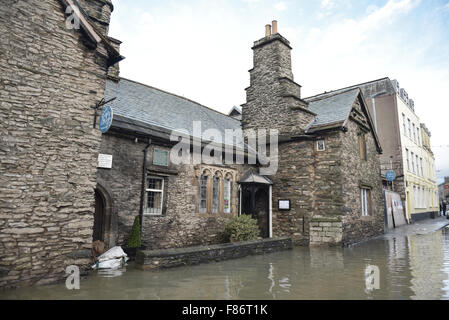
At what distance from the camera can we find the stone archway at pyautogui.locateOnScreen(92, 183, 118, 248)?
27.1 ft

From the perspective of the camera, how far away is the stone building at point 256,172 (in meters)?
8.95

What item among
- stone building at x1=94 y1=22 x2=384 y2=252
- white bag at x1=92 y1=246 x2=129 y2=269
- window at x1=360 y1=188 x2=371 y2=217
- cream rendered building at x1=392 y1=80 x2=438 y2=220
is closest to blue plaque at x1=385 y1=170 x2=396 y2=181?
cream rendered building at x1=392 y1=80 x2=438 y2=220

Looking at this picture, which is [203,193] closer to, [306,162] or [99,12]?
[306,162]

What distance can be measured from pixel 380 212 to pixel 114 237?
15859 millimetres

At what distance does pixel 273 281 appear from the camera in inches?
246

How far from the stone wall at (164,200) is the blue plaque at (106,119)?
5.33 feet

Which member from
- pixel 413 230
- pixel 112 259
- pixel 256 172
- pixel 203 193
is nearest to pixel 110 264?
pixel 112 259

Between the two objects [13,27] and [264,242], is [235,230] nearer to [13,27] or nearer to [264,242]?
[264,242]

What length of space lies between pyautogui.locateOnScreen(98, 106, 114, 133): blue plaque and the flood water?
11.5 feet

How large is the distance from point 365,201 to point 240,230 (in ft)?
27.4

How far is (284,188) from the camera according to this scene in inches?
542

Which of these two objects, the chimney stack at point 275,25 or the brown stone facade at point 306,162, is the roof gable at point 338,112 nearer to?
the brown stone facade at point 306,162

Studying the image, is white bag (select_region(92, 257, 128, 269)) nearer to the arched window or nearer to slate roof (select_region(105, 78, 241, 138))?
slate roof (select_region(105, 78, 241, 138))
